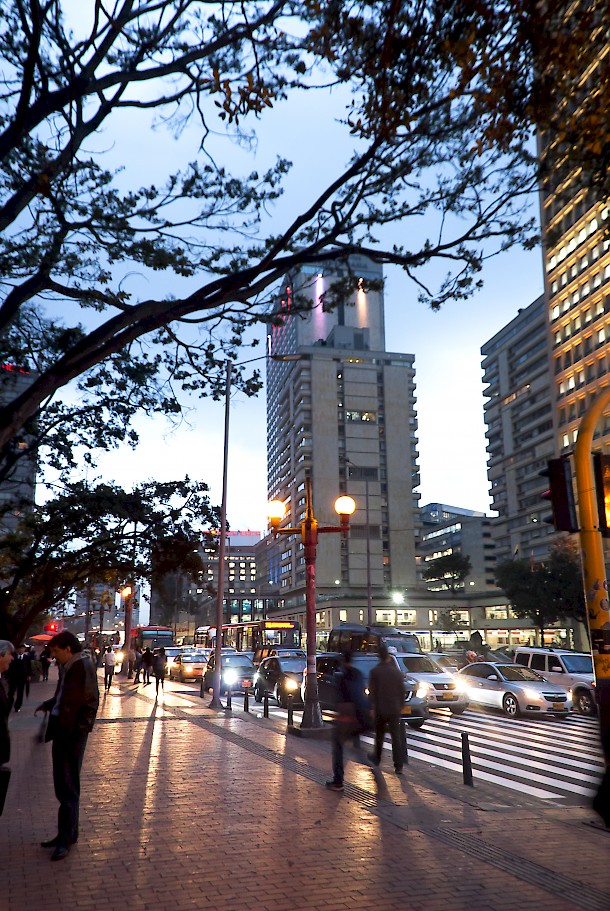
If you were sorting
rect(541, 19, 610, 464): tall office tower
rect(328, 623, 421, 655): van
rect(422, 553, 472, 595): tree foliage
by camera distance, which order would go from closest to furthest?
1. rect(328, 623, 421, 655): van
2. rect(541, 19, 610, 464): tall office tower
3. rect(422, 553, 472, 595): tree foliage

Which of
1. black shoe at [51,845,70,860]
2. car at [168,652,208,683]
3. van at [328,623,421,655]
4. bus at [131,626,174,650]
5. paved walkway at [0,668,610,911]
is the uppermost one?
bus at [131,626,174,650]

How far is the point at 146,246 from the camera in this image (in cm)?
1162

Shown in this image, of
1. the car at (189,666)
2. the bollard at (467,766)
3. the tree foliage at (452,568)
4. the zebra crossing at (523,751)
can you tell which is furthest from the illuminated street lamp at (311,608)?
the tree foliage at (452,568)

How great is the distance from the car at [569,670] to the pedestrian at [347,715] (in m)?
13.3

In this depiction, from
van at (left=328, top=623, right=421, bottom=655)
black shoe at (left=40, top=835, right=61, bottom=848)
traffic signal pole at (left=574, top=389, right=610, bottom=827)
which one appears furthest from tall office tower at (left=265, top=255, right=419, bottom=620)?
black shoe at (left=40, top=835, right=61, bottom=848)

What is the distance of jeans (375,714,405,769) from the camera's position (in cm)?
1116

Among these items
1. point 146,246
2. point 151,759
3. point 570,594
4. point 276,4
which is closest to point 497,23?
point 276,4

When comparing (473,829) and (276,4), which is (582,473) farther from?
(276,4)

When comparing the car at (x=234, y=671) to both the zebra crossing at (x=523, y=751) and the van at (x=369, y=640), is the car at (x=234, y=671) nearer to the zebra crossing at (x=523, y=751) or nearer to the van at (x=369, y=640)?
the van at (x=369, y=640)

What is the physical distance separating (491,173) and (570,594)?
54.2 metres

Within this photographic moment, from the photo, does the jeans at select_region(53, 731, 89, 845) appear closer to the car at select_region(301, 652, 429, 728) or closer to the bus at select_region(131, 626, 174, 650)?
the car at select_region(301, 652, 429, 728)

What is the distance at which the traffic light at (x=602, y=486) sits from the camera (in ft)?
27.5

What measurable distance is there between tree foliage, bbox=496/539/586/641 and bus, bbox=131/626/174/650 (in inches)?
1150

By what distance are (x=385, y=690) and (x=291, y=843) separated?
438 cm
